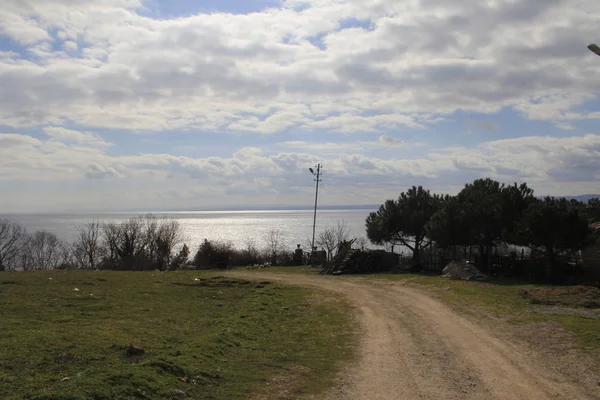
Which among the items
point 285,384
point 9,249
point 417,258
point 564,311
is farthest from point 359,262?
point 9,249

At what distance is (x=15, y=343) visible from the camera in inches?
356

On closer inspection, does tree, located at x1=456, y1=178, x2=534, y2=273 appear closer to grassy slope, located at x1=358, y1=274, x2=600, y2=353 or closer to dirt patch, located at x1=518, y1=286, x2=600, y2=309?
grassy slope, located at x1=358, y1=274, x2=600, y2=353

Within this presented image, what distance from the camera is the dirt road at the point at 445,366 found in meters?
8.73

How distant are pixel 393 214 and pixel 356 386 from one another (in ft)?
109

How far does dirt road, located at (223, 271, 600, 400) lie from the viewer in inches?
344

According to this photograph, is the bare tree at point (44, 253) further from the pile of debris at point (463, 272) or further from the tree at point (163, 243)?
the pile of debris at point (463, 272)

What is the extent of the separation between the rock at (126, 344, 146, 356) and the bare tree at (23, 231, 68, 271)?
187 ft

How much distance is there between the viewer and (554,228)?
26438mm

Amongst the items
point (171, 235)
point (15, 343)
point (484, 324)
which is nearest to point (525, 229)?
point (484, 324)

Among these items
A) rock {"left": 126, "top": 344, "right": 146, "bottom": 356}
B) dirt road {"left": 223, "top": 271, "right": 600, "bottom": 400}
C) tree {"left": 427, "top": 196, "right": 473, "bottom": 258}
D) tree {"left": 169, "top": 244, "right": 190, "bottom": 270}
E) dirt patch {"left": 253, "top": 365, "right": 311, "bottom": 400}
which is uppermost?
tree {"left": 427, "top": 196, "right": 473, "bottom": 258}

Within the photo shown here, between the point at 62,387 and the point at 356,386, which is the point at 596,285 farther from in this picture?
the point at 62,387

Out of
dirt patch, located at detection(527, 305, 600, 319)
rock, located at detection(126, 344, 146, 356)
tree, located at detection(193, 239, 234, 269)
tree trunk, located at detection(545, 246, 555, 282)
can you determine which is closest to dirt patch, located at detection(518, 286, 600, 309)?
dirt patch, located at detection(527, 305, 600, 319)

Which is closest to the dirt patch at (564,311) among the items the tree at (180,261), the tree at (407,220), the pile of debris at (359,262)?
the pile of debris at (359,262)

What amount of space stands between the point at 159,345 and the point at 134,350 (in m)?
1.09
